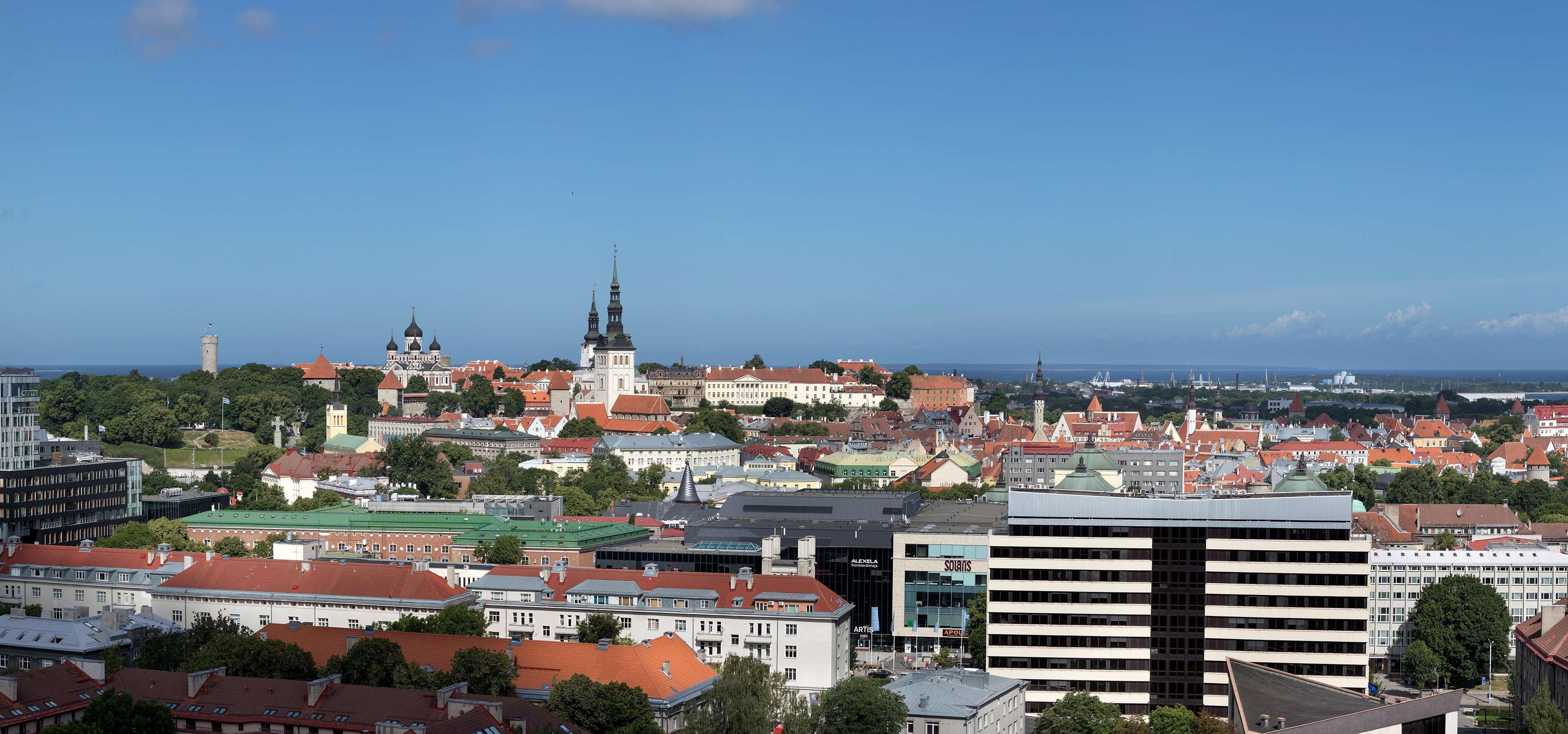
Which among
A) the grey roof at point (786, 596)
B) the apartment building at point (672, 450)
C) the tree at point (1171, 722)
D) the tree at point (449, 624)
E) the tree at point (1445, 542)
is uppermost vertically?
the apartment building at point (672, 450)

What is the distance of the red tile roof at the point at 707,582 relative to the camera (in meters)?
65.9

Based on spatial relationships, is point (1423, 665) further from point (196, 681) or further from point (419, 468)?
point (419, 468)

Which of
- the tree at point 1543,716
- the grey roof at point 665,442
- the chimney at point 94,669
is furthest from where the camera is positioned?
the grey roof at point 665,442

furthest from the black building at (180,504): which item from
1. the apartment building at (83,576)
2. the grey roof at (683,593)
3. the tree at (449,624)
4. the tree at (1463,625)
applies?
the tree at (1463,625)

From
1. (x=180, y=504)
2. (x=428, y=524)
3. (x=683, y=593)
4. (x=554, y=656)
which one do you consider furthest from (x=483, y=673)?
(x=180, y=504)

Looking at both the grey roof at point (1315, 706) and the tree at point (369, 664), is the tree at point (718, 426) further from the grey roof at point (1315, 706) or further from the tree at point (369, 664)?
the grey roof at point (1315, 706)

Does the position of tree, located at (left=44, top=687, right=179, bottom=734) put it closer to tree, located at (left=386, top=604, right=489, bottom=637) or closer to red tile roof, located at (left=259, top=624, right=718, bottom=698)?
red tile roof, located at (left=259, top=624, right=718, bottom=698)

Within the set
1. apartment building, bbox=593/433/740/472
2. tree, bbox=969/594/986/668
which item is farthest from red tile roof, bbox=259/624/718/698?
apartment building, bbox=593/433/740/472

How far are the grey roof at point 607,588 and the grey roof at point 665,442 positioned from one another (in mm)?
92720

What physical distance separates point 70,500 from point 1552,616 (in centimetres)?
8186

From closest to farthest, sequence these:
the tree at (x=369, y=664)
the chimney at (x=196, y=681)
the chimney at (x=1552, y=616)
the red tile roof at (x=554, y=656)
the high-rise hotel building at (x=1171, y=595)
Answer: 1. the chimney at (x=196, y=681)
2. the tree at (x=369, y=664)
3. the red tile roof at (x=554, y=656)
4. the high-rise hotel building at (x=1171, y=595)
5. the chimney at (x=1552, y=616)

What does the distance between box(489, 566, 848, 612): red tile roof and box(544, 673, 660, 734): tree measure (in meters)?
15.4

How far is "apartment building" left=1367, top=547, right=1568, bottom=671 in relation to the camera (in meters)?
83.4

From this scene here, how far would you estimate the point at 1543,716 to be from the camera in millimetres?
54031
